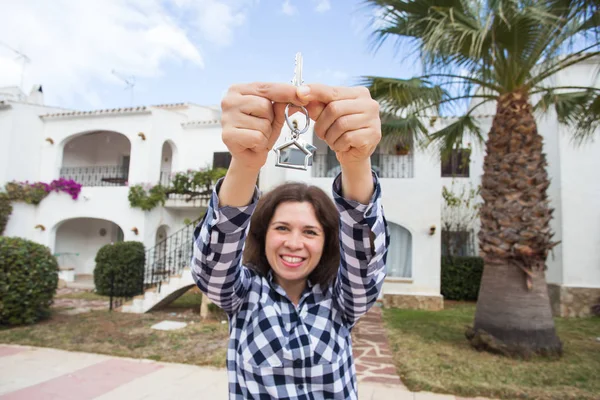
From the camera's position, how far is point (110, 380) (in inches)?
178

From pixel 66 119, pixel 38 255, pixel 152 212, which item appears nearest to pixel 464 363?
pixel 38 255

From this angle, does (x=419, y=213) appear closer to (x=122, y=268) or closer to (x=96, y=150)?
(x=122, y=268)

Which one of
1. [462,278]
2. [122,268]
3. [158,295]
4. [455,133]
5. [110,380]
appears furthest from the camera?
[462,278]

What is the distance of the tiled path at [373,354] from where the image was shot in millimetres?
4785

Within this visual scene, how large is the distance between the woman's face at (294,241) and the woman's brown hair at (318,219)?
0.05 metres

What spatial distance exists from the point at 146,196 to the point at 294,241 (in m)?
12.3

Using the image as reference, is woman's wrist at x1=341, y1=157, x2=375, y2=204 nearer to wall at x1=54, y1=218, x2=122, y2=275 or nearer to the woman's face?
the woman's face

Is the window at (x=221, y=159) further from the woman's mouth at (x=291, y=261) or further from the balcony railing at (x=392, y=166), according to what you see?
the woman's mouth at (x=291, y=261)

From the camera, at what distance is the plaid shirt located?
1.29 meters

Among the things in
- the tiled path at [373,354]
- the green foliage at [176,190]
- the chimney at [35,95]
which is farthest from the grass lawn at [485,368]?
the chimney at [35,95]

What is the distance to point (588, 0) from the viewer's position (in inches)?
200

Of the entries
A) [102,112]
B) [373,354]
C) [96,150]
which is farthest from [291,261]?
[96,150]

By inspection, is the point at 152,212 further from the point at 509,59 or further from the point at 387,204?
the point at 509,59

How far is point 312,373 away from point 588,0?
20.9 feet
